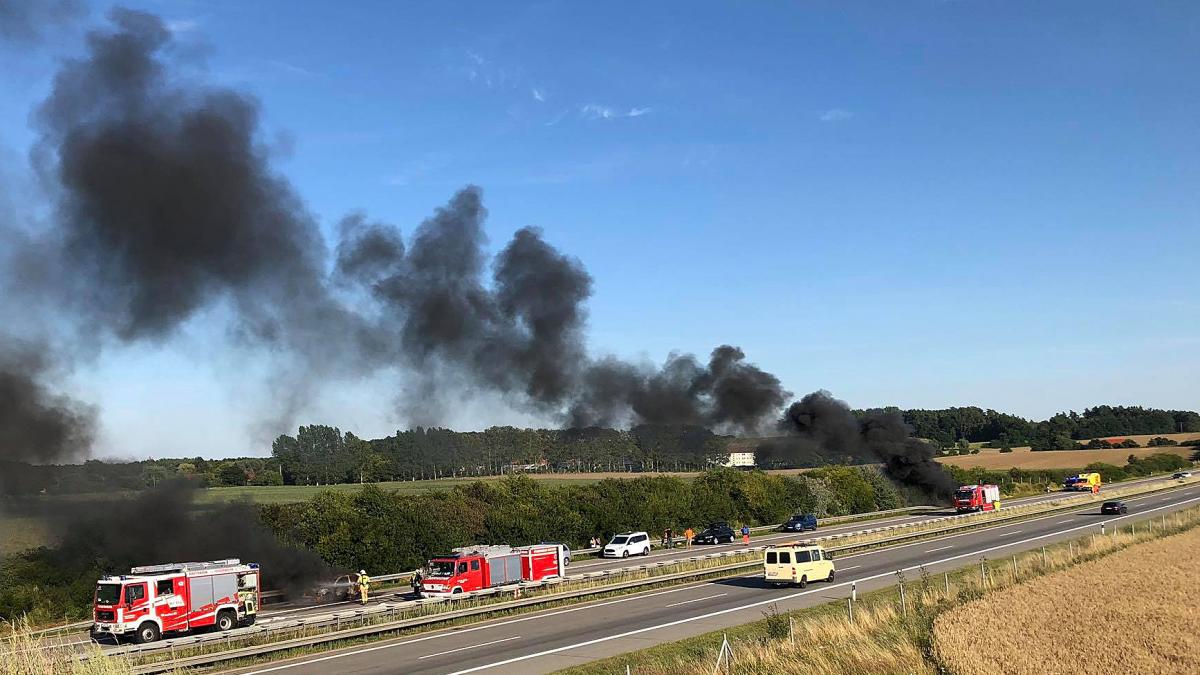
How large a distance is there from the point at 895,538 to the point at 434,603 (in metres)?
36.8

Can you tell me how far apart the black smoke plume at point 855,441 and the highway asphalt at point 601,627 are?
29.3 m

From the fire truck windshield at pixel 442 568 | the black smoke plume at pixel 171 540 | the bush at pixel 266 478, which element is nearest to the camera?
the fire truck windshield at pixel 442 568

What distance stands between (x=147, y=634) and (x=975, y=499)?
71.0 meters

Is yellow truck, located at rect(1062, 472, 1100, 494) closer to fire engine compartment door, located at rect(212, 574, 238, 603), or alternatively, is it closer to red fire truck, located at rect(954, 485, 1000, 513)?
red fire truck, located at rect(954, 485, 1000, 513)

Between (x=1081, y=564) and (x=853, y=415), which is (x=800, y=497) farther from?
(x=1081, y=564)

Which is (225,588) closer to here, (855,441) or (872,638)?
(872,638)

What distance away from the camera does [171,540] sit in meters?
44.6

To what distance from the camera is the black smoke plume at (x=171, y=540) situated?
42.5 meters

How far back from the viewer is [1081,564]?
3828 centimetres

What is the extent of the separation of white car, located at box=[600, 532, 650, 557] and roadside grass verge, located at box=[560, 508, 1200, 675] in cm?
2673

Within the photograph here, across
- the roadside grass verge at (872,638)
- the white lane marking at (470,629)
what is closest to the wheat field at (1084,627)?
the roadside grass verge at (872,638)

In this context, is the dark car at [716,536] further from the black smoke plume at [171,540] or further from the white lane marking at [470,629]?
the black smoke plume at [171,540]

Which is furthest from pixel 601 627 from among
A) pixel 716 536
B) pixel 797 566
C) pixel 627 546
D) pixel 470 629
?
pixel 716 536

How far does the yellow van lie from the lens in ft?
132
